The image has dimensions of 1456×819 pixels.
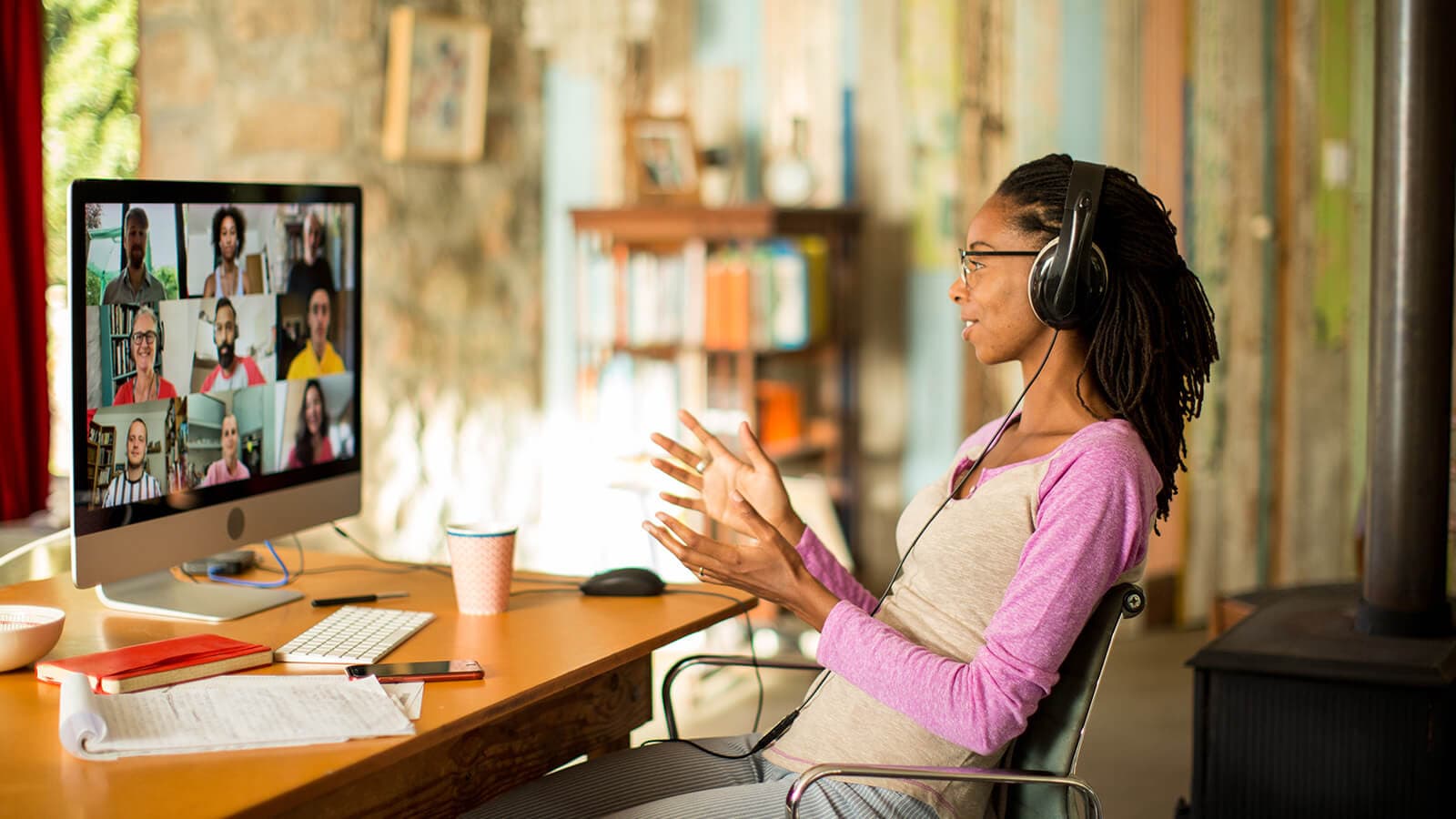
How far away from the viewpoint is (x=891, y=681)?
4.75 feet

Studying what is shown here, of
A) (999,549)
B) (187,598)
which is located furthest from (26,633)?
(999,549)

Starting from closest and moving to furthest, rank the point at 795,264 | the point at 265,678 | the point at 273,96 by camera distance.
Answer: the point at 265,678 → the point at 273,96 → the point at 795,264

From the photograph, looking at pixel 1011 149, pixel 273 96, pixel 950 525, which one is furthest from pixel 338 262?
pixel 1011 149

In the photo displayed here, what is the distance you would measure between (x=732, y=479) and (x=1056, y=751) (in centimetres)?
54

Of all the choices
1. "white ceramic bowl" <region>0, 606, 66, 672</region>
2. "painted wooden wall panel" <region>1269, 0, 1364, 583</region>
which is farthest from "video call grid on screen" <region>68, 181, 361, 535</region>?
"painted wooden wall panel" <region>1269, 0, 1364, 583</region>

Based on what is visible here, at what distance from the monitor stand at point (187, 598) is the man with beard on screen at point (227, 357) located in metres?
0.28

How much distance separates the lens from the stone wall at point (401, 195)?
3.48 m

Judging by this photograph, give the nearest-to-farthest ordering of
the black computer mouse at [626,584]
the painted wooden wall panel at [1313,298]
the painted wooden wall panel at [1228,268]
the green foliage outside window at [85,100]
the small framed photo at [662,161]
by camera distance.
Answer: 1. the black computer mouse at [626,584]
2. the green foliage outside window at [85,100]
3. the small framed photo at [662,161]
4. the painted wooden wall panel at [1228,268]
5. the painted wooden wall panel at [1313,298]

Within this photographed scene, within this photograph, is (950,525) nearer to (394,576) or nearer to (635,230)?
(394,576)

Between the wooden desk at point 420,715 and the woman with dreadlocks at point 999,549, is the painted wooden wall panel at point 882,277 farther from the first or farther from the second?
the woman with dreadlocks at point 999,549

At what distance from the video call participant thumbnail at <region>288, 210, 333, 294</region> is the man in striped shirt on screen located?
0.33m

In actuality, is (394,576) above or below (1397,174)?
below

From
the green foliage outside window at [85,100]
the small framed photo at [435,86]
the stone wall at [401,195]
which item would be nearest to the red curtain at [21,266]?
the green foliage outside window at [85,100]

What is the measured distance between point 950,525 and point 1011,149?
3.08m
